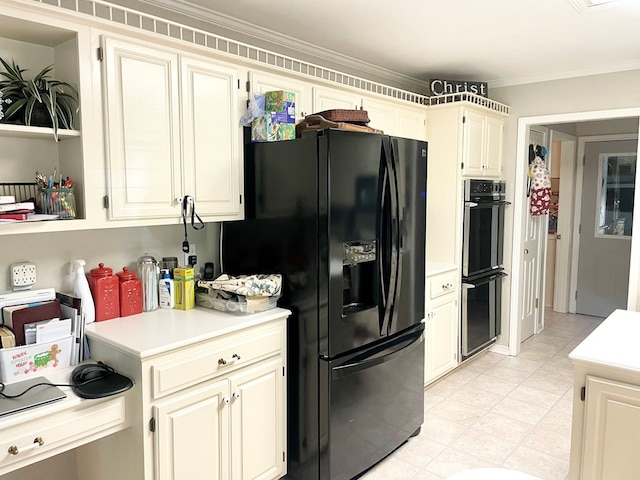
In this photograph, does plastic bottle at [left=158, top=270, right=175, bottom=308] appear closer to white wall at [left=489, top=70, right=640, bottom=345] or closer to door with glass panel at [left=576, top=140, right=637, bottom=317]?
white wall at [left=489, top=70, right=640, bottom=345]

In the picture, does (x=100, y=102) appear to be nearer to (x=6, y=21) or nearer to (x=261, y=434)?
(x=6, y=21)

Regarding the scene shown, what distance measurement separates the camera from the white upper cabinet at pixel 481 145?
3.76 m

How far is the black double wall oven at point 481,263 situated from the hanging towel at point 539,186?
531mm

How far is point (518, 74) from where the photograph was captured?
4070mm

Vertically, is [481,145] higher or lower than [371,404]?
higher

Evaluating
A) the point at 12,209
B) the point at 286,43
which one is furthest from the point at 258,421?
the point at 286,43

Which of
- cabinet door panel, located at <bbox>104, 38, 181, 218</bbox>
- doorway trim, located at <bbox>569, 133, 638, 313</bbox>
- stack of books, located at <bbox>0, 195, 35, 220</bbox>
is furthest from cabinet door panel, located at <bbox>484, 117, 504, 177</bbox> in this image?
stack of books, located at <bbox>0, 195, 35, 220</bbox>

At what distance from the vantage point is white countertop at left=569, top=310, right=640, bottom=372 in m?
1.94

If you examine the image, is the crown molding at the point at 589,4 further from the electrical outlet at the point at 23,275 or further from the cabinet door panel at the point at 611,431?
the electrical outlet at the point at 23,275

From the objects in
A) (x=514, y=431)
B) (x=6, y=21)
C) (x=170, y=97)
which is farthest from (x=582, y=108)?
(x=6, y=21)

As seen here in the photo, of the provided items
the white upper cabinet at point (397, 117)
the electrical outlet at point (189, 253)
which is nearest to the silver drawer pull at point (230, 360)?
the electrical outlet at point (189, 253)

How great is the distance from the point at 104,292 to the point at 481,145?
3.03 m

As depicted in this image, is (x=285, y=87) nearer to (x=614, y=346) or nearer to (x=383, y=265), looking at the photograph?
(x=383, y=265)

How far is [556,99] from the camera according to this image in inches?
160
